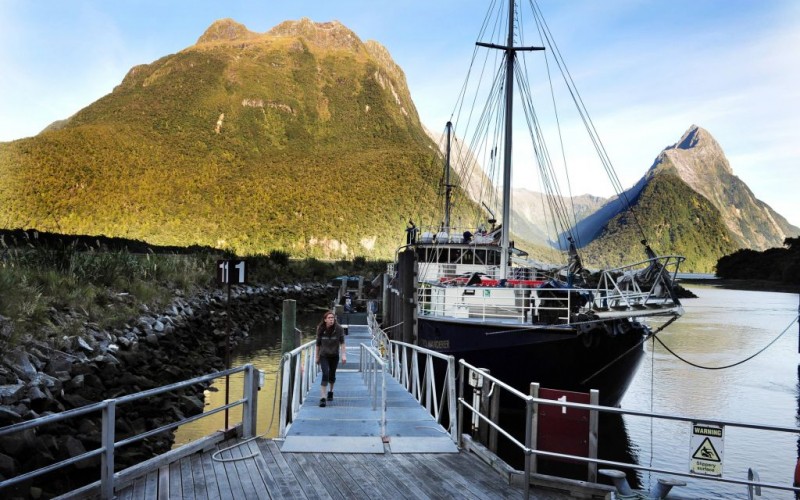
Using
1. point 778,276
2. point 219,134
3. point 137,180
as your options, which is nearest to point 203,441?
point 137,180

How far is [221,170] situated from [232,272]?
12996 cm

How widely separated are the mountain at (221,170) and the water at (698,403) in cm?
8559

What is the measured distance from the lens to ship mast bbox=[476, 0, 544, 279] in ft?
66.6

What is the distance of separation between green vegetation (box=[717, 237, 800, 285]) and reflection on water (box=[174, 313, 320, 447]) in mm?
107452

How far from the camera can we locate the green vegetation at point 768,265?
110 m

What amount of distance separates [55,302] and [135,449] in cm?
812

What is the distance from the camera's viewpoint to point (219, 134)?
15112 cm

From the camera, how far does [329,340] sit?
10.2m

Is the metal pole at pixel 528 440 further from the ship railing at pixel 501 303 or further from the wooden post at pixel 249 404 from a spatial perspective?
the ship railing at pixel 501 303

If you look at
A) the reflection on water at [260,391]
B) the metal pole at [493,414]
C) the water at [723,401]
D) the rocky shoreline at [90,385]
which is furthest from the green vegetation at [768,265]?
the metal pole at [493,414]

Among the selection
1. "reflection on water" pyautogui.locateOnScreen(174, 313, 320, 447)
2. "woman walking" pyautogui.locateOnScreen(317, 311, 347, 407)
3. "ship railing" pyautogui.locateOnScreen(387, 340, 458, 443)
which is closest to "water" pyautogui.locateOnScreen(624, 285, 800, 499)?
"ship railing" pyautogui.locateOnScreen(387, 340, 458, 443)

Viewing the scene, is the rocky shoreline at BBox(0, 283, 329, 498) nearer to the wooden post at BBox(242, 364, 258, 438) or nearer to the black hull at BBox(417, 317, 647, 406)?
the wooden post at BBox(242, 364, 258, 438)

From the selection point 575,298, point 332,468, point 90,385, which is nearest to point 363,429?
point 332,468

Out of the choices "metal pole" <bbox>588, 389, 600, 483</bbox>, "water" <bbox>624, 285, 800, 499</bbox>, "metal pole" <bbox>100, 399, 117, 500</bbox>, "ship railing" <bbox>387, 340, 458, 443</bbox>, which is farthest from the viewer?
"water" <bbox>624, 285, 800, 499</bbox>
